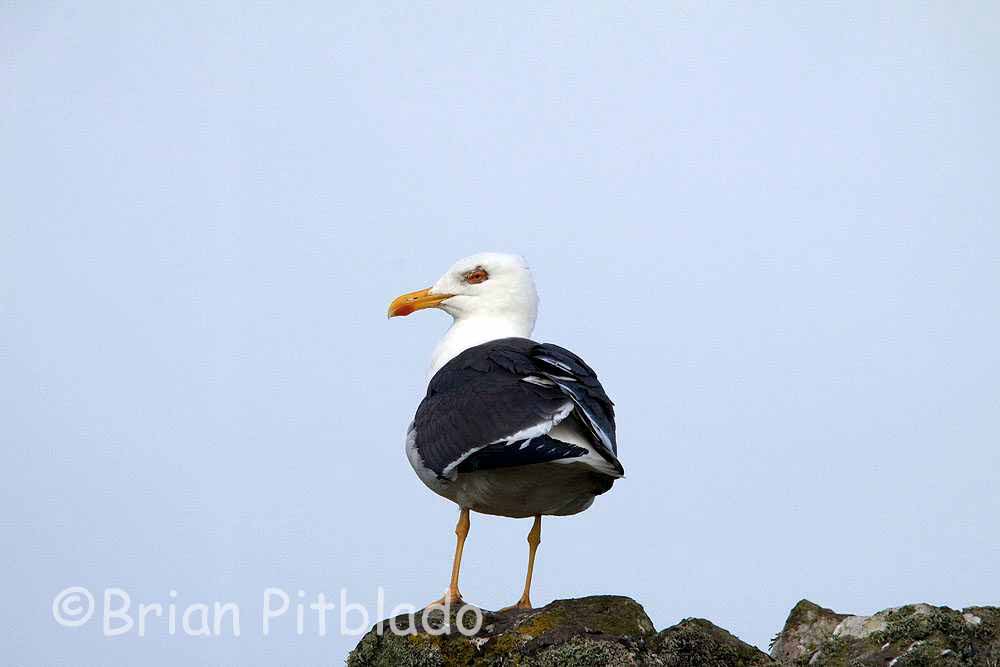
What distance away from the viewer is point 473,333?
38.6 ft

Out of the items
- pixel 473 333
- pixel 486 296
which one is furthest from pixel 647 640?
pixel 486 296

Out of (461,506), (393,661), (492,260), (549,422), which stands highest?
(492,260)

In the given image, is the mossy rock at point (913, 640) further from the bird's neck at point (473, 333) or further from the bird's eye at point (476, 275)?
the bird's eye at point (476, 275)

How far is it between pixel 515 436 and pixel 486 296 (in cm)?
345

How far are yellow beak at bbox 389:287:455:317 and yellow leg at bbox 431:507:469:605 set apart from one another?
2.66m

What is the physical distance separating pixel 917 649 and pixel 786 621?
1.39 meters

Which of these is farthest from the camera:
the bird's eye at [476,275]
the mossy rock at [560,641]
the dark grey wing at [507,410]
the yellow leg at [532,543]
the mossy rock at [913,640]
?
the bird's eye at [476,275]

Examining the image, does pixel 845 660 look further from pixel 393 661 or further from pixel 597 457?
pixel 393 661

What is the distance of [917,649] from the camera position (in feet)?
27.1

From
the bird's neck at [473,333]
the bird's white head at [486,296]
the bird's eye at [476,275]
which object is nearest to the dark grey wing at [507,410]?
the bird's neck at [473,333]

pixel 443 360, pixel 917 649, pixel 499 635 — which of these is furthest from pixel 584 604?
pixel 443 360

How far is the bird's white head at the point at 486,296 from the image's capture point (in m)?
12.1

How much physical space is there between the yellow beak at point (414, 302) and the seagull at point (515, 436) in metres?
1.07

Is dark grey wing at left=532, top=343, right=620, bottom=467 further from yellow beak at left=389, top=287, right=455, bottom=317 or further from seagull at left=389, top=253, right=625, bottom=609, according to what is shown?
yellow beak at left=389, top=287, right=455, bottom=317
